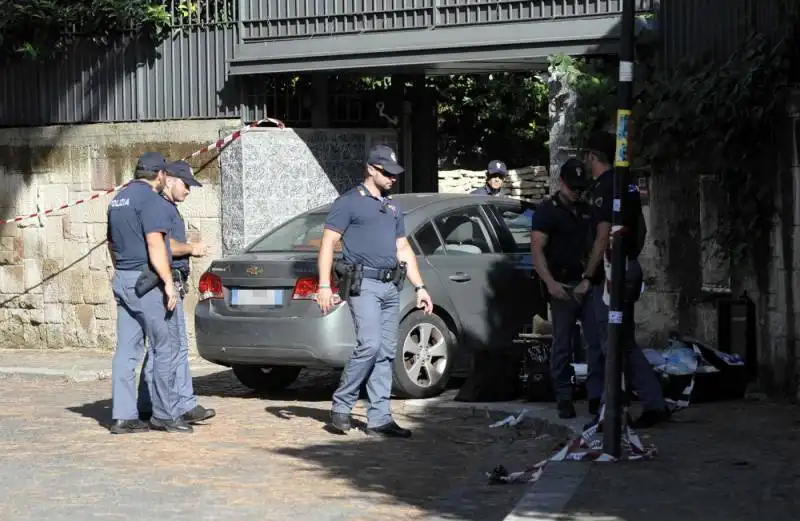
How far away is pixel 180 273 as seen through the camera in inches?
422

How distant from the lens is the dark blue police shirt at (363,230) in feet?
33.3

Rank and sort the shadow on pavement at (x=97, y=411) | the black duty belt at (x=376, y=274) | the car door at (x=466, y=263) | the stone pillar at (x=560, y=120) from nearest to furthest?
the black duty belt at (x=376, y=274) → the shadow on pavement at (x=97, y=411) → the car door at (x=466, y=263) → the stone pillar at (x=560, y=120)

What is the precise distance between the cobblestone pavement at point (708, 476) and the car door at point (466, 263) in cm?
240

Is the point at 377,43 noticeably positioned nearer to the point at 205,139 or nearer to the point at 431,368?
the point at 205,139

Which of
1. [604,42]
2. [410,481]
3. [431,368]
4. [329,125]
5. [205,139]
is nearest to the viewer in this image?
[410,481]

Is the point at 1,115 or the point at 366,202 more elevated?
the point at 1,115

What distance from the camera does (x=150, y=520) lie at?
737 centimetres

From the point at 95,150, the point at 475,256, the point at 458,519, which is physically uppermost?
the point at 95,150

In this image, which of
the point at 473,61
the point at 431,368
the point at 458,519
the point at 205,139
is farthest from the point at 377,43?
the point at 458,519

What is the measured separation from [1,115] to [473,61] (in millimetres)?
5882

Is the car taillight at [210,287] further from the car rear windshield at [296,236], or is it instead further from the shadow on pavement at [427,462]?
the shadow on pavement at [427,462]

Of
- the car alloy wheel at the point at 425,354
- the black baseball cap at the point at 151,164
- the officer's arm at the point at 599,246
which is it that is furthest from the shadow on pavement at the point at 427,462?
the black baseball cap at the point at 151,164

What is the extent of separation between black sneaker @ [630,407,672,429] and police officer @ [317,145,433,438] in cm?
149

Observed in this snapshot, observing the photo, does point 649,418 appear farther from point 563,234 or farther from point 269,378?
point 269,378
